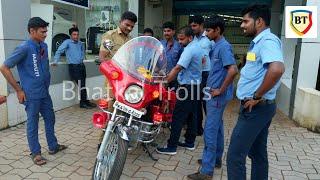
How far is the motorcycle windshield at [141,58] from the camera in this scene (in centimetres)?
340

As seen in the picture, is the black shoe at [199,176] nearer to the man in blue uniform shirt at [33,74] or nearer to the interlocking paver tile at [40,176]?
the interlocking paver tile at [40,176]

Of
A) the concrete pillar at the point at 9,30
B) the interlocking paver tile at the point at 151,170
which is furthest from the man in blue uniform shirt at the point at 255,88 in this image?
the concrete pillar at the point at 9,30

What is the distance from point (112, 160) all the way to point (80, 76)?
13.3 feet

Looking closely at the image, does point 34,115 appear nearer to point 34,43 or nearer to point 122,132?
point 34,43

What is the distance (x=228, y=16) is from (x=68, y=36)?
6.78 metres

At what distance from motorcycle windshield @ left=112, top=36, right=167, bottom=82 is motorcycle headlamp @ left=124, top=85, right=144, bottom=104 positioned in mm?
143

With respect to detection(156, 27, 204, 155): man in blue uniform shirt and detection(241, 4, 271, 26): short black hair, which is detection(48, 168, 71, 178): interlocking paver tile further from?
detection(241, 4, 271, 26): short black hair

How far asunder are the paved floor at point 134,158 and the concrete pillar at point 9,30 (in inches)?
16.6

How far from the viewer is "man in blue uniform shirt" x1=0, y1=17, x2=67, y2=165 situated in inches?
146

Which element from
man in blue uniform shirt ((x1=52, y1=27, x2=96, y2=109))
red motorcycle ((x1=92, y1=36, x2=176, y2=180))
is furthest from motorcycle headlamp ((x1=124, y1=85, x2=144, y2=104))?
man in blue uniform shirt ((x1=52, y1=27, x2=96, y2=109))

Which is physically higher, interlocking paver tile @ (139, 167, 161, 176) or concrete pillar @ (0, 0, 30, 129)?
concrete pillar @ (0, 0, 30, 129)

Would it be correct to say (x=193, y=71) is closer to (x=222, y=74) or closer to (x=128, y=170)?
(x=222, y=74)

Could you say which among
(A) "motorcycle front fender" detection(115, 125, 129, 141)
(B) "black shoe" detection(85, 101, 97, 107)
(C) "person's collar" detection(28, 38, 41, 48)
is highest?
(C) "person's collar" detection(28, 38, 41, 48)

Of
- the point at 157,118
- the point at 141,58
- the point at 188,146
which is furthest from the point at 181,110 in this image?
the point at 141,58
